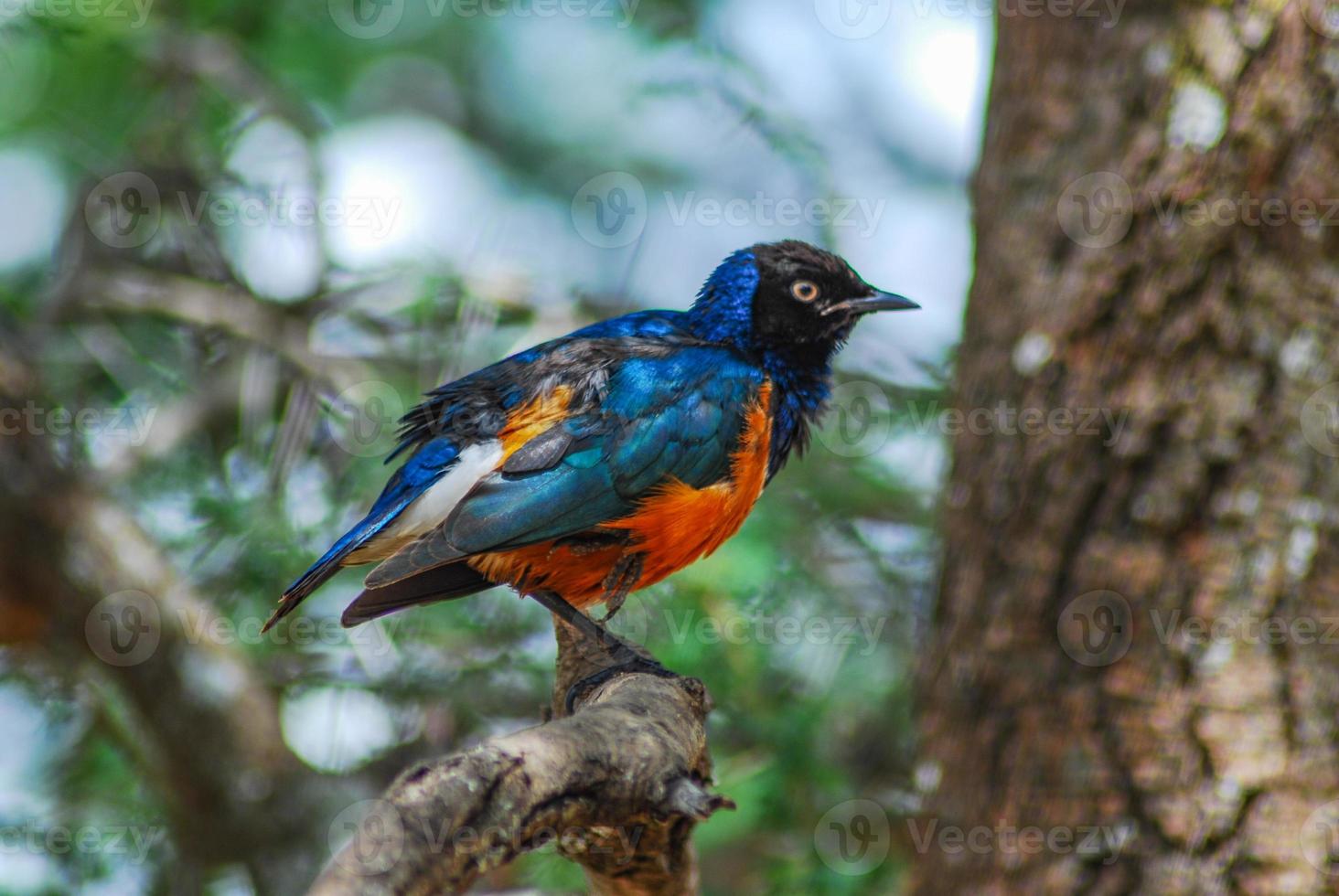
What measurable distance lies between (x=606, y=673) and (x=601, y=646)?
0.26 m

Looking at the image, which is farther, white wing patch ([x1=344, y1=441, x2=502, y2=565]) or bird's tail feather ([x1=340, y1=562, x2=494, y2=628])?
white wing patch ([x1=344, y1=441, x2=502, y2=565])

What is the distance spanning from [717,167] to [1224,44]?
9.73ft

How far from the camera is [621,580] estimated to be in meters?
4.16

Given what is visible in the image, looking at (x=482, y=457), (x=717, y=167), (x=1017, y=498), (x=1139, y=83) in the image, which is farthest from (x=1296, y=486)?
(x=717, y=167)

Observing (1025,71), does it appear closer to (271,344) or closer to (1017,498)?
(1017,498)

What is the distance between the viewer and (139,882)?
18.2 ft

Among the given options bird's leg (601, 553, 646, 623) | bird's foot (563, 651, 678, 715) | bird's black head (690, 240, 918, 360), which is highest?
bird's black head (690, 240, 918, 360)

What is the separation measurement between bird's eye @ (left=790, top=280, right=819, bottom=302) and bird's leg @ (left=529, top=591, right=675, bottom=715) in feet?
4.84

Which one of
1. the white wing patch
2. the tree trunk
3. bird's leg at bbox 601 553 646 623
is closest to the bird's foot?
bird's leg at bbox 601 553 646 623

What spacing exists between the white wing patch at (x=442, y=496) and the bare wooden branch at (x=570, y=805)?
0.99 meters

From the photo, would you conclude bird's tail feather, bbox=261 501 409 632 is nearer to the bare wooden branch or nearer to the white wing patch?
the white wing patch

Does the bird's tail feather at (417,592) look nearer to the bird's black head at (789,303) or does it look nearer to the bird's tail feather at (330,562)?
the bird's tail feather at (330,562)

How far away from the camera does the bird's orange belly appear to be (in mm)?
3963

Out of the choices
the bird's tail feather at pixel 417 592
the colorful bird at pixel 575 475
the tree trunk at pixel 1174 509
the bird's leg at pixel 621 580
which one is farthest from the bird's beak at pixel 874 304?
the bird's tail feather at pixel 417 592
